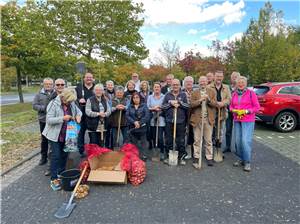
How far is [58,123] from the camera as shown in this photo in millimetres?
4227

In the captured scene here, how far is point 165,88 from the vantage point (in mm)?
7781

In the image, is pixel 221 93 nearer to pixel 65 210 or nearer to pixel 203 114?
pixel 203 114

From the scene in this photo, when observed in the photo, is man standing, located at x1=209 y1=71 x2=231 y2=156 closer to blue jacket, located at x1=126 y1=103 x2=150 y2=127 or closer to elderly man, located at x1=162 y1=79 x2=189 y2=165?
elderly man, located at x1=162 y1=79 x2=189 y2=165

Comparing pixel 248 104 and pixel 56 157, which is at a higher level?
pixel 248 104

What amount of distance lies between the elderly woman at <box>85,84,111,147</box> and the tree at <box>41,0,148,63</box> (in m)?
8.25

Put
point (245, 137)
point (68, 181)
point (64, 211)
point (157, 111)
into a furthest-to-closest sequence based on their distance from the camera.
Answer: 1. point (157, 111)
2. point (245, 137)
3. point (68, 181)
4. point (64, 211)

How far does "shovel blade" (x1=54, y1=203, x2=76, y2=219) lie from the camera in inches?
134

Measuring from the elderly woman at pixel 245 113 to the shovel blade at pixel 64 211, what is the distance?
3528mm

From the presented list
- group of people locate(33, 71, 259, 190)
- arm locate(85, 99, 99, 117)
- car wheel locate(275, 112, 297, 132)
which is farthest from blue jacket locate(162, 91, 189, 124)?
car wheel locate(275, 112, 297, 132)

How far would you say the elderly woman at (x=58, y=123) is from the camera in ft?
13.8

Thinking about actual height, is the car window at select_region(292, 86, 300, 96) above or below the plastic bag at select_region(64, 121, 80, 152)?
above

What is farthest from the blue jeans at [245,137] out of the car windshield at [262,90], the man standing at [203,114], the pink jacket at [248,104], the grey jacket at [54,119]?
the car windshield at [262,90]

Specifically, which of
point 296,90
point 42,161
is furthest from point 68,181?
point 296,90

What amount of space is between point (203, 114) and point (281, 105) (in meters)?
4.57
